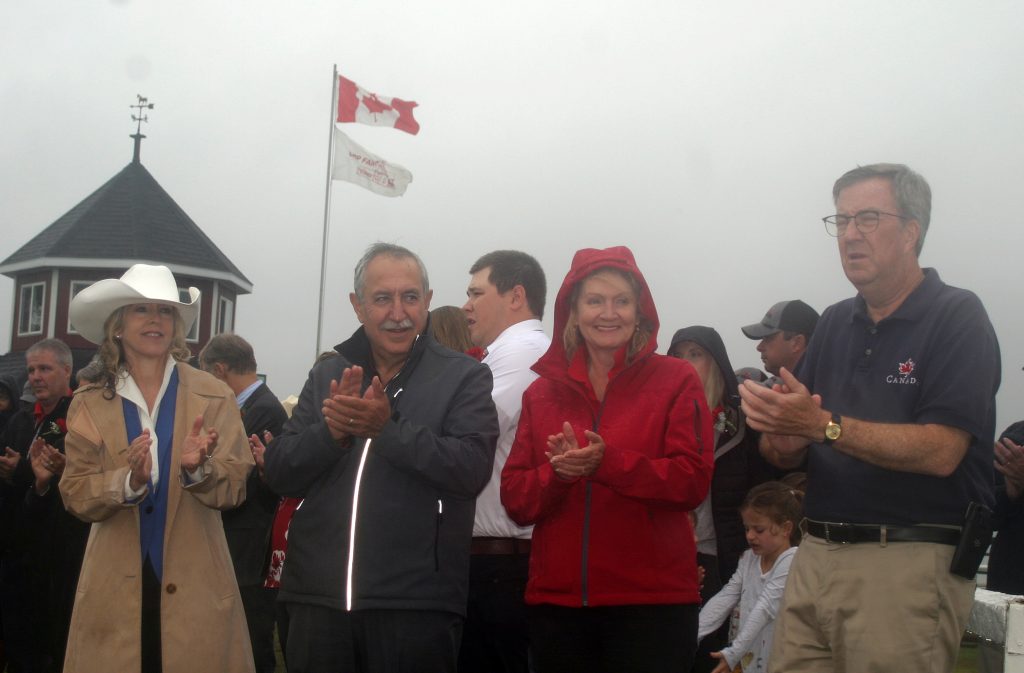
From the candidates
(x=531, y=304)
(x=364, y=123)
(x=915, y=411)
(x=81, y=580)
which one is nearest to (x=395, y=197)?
(x=364, y=123)

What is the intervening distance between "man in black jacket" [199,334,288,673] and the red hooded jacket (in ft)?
7.37

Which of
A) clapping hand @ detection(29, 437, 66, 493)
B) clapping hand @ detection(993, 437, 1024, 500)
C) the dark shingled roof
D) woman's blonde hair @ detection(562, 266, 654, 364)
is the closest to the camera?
woman's blonde hair @ detection(562, 266, 654, 364)

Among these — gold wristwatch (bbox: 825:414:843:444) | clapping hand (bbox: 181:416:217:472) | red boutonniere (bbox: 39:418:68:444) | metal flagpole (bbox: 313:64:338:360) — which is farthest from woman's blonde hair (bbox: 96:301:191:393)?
metal flagpole (bbox: 313:64:338:360)

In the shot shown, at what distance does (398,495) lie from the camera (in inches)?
135

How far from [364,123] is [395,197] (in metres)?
1.32

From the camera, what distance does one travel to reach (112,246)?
3144 cm

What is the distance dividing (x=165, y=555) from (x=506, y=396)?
1.52 meters

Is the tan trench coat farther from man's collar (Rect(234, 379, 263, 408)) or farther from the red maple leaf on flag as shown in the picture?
the red maple leaf on flag

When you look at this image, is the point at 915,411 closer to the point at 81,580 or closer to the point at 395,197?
the point at 81,580

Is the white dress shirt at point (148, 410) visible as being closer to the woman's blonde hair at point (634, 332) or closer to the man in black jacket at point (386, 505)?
the man in black jacket at point (386, 505)

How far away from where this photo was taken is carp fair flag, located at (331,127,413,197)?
1598 cm

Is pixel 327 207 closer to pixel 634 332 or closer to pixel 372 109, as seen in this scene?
pixel 372 109


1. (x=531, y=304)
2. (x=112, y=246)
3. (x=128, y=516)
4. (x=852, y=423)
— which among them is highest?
(x=112, y=246)

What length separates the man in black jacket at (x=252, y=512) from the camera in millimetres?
5707
